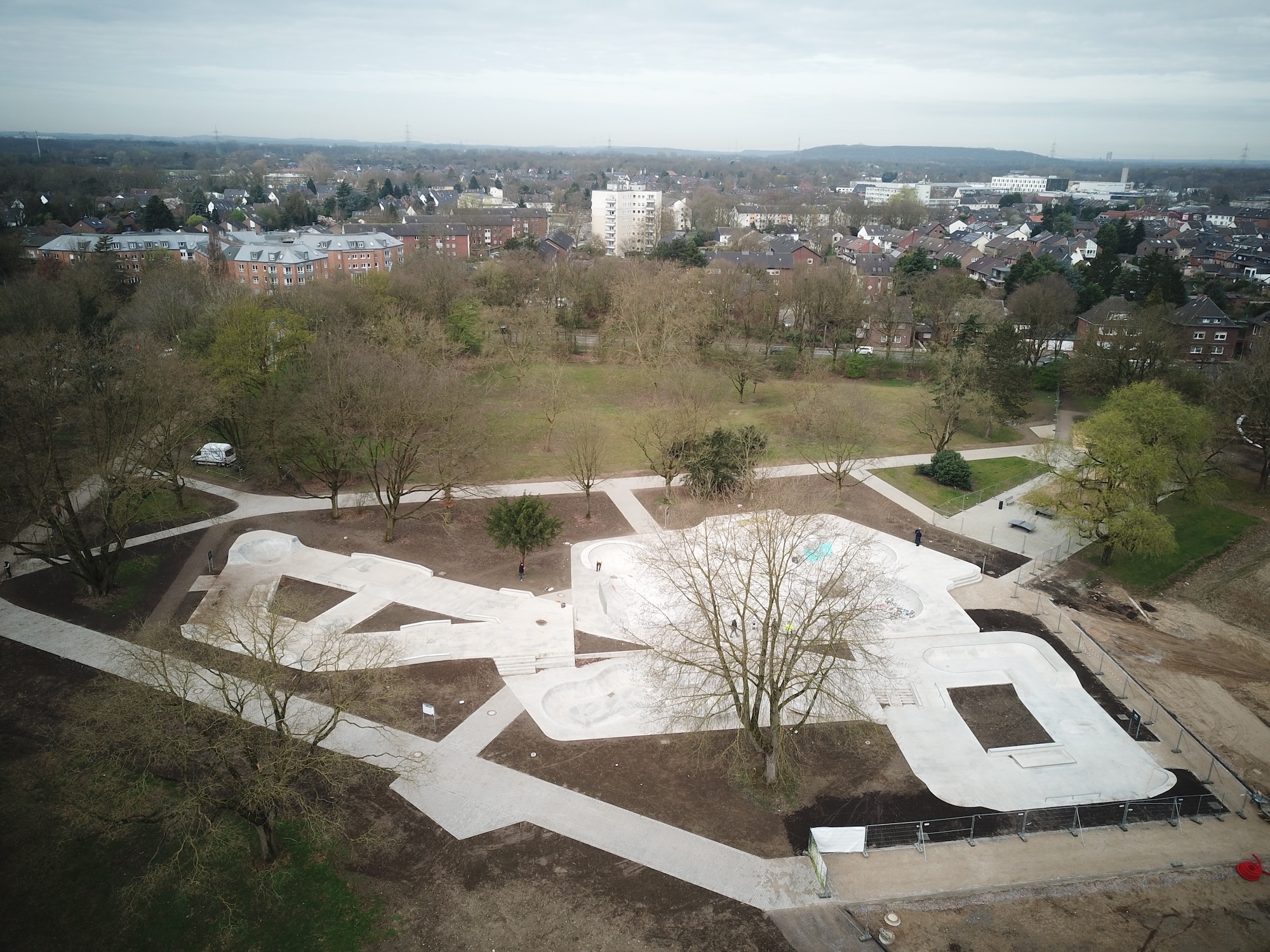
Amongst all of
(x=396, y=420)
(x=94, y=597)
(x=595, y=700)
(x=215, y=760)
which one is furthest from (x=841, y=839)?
(x=94, y=597)

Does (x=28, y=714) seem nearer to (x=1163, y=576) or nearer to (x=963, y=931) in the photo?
(x=963, y=931)

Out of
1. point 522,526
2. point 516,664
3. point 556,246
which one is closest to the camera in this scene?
point 516,664

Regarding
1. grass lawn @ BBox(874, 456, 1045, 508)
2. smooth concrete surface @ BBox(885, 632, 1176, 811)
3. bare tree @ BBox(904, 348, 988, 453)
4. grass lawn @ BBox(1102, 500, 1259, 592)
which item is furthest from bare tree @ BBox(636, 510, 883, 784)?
bare tree @ BBox(904, 348, 988, 453)

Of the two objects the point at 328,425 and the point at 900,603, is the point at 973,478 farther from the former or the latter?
the point at 328,425

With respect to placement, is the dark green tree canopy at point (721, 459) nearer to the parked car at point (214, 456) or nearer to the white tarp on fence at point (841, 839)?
the white tarp on fence at point (841, 839)

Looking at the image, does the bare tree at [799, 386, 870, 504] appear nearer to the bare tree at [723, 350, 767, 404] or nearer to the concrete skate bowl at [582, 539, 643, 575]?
the bare tree at [723, 350, 767, 404]

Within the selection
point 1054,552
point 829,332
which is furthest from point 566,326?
point 1054,552
